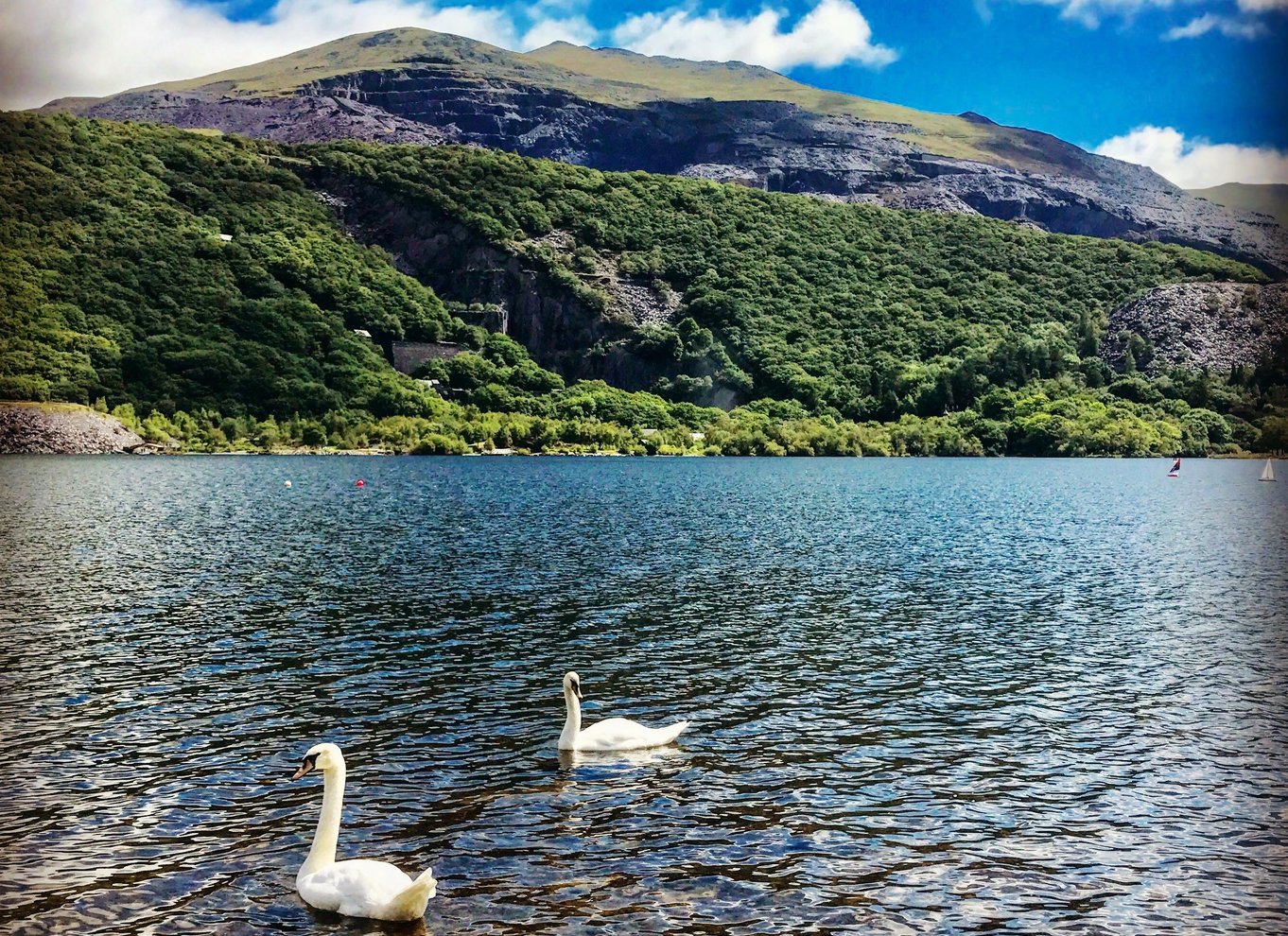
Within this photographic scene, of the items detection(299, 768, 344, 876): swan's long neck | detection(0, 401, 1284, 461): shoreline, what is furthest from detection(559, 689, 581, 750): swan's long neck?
detection(0, 401, 1284, 461): shoreline

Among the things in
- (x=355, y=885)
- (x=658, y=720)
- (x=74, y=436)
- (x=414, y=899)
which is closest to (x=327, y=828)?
(x=355, y=885)

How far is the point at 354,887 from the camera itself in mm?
15609

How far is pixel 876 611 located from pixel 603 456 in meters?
151

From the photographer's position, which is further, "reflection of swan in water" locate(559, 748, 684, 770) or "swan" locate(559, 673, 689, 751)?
"swan" locate(559, 673, 689, 751)

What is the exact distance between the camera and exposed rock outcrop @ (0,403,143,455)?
6570 inches

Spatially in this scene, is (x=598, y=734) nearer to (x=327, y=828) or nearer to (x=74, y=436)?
(x=327, y=828)

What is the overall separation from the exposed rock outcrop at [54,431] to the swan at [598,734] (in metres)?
167

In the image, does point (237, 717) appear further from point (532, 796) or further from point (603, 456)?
point (603, 456)

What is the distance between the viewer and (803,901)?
53.4ft

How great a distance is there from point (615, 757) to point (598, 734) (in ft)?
1.98

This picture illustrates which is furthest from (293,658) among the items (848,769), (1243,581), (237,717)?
(1243,581)

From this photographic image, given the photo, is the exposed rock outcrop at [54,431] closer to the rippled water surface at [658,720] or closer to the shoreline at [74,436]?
the shoreline at [74,436]

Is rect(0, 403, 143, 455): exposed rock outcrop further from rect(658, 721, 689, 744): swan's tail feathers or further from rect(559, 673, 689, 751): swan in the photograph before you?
rect(658, 721, 689, 744): swan's tail feathers

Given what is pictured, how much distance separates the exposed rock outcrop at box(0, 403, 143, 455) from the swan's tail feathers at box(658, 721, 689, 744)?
167m
